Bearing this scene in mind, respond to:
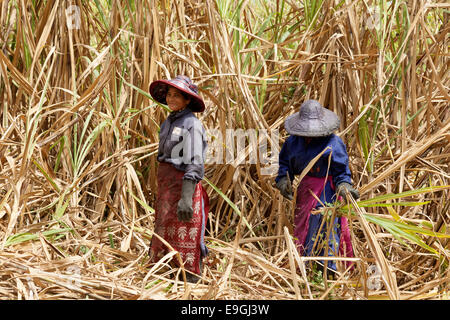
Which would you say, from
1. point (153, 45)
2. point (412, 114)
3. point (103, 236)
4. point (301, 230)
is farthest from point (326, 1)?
point (103, 236)

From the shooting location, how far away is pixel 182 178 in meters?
2.62

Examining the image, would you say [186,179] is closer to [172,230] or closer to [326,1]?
[172,230]

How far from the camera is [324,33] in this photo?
10.7 feet

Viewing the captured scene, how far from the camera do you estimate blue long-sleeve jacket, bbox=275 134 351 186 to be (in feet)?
8.97

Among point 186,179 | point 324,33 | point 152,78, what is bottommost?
point 186,179

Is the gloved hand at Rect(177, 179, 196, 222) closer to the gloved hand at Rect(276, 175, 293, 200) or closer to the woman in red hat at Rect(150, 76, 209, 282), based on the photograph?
the woman in red hat at Rect(150, 76, 209, 282)

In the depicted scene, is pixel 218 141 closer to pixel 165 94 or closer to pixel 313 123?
pixel 165 94

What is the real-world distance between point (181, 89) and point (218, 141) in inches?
26.9

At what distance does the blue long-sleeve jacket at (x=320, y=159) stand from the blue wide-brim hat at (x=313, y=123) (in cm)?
7

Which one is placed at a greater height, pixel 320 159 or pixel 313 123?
pixel 313 123

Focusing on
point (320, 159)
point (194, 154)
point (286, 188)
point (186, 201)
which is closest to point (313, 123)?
point (320, 159)

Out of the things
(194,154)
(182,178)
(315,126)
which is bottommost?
(182,178)

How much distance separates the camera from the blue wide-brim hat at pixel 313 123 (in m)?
2.70

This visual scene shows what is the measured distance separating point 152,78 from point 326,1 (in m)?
1.05
